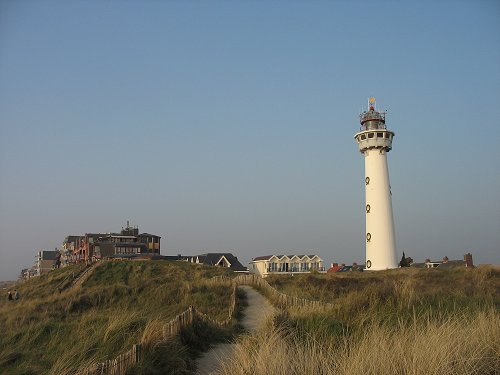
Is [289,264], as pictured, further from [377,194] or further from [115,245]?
[115,245]

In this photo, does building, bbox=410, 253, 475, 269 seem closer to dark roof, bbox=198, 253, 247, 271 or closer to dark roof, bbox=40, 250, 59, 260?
dark roof, bbox=198, 253, 247, 271

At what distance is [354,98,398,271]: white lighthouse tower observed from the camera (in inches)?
1751

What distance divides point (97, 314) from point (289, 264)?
53.1 m

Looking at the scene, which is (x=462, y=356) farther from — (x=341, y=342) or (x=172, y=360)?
(x=172, y=360)

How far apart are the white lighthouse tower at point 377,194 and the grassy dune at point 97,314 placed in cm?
1697

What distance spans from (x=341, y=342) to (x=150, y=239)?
87667 mm

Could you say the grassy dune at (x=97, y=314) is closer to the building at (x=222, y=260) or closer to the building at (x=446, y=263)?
the building at (x=222, y=260)

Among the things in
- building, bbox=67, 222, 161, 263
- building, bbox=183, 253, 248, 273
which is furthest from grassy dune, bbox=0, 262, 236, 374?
building, bbox=67, 222, 161, 263

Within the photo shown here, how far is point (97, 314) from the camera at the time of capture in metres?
16.8

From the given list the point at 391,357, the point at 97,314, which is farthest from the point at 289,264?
the point at 391,357

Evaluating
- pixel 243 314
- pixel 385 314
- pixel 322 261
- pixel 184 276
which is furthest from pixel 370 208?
pixel 385 314

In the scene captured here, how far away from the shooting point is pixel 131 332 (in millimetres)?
9211

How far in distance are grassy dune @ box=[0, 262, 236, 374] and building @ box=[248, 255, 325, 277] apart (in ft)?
46.9

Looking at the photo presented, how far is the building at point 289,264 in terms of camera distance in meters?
67.6
